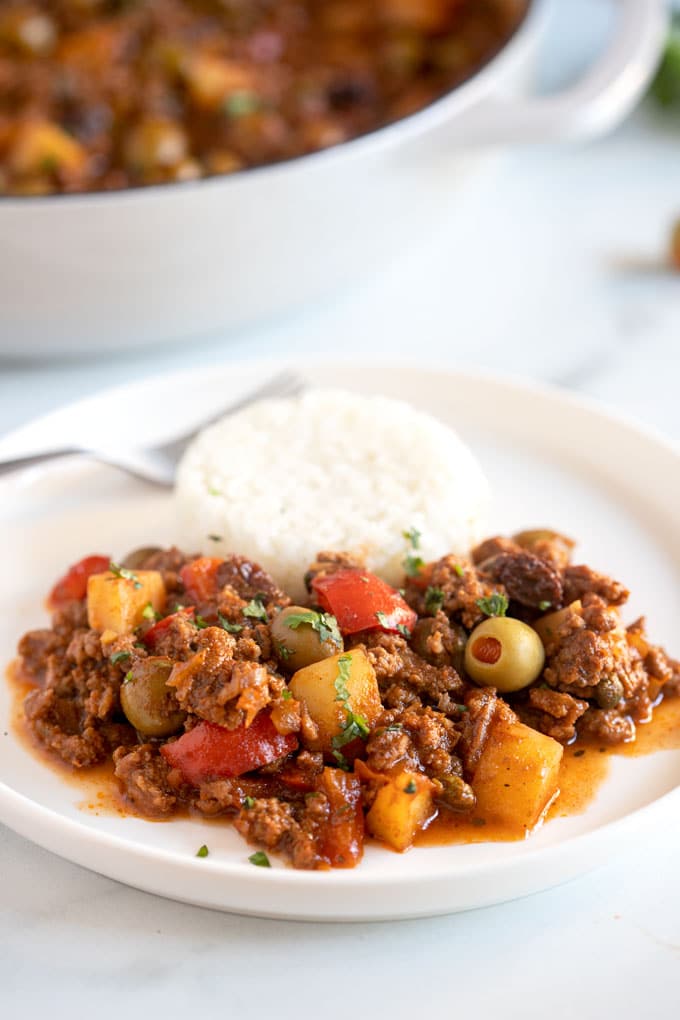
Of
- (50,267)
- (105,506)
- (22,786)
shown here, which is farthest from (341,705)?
(50,267)

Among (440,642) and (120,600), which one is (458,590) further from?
(120,600)

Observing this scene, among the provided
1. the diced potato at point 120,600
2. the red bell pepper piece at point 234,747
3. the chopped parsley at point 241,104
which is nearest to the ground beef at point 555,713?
the red bell pepper piece at point 234,747

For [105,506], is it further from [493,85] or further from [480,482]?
[493,85]

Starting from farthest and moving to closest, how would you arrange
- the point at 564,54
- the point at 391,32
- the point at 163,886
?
1. the point at 564,54
2. the point at 391,32
3. the point at 163,886

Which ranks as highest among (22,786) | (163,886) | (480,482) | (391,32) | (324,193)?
(391,32)

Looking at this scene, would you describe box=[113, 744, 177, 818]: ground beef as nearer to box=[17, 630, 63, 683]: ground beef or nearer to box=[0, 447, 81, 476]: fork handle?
box=[17, 630, 63, 683]: ground beef

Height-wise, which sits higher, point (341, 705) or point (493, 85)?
point (493, 85)

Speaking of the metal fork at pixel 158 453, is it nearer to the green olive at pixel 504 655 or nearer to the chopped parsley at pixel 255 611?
the chopped parsley at pixel 255 611

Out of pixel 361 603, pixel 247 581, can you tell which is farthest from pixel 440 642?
pixel 247 581

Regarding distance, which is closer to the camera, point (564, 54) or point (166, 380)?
point (166, 380)
